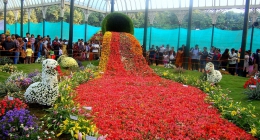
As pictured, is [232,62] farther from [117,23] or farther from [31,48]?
[31,48]

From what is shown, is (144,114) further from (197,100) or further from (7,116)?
(7,116)

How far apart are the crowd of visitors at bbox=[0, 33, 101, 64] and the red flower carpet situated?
370 cm

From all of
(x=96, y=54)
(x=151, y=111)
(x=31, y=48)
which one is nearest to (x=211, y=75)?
(x=151, y=111)

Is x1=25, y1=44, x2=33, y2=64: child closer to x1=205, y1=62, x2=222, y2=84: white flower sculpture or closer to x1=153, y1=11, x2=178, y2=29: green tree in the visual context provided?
x1=205, y1=62, x2=222, y2=84: white flower sculpture

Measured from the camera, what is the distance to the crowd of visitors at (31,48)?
39.4ft

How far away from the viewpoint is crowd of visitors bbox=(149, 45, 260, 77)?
43.9ft

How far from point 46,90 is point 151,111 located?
6.91 ft

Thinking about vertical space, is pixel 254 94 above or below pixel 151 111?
above

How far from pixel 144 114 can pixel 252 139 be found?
1940mm

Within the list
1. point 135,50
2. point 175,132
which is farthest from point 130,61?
point 175,132

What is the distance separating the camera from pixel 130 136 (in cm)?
422

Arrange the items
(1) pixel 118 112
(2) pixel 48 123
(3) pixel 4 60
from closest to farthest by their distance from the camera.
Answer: (2) pixel 48 123, (1) pixel 118 112, (3) pixel 4 60

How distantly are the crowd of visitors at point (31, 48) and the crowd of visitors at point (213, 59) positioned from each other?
4178 mm

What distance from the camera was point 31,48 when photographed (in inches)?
533
